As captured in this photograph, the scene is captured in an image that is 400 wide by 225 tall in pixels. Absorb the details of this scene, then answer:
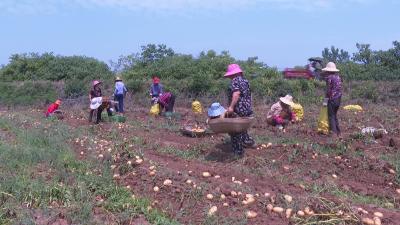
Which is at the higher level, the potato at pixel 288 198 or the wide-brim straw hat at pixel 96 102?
the potato at pixel 288 198

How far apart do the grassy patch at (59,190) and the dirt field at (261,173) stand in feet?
0.80

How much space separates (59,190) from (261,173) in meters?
2.71

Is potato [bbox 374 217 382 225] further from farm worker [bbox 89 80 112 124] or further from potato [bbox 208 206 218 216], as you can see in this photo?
farm worker [bbox 89 80 112 124]

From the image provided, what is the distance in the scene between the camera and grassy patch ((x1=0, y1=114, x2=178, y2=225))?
4.65 metres

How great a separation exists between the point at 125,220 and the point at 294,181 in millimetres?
2570

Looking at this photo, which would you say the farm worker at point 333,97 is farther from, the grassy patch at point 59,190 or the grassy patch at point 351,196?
the grassy patch at point 59,190

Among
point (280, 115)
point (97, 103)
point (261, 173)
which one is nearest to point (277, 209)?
point (261, 173)

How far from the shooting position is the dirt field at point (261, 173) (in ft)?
15.9

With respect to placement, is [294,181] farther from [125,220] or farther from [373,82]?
[373,82]

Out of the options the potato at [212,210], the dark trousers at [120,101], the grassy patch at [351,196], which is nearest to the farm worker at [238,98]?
the grassy patch at [351,196]

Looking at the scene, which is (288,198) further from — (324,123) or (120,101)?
(120,101)

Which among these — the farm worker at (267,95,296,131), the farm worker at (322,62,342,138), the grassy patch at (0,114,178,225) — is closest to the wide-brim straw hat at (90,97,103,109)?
the farm worker at (267,95,296,131)

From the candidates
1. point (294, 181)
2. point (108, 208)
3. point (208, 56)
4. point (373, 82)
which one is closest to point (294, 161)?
point (294, 181)

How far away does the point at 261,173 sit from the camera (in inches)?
266
